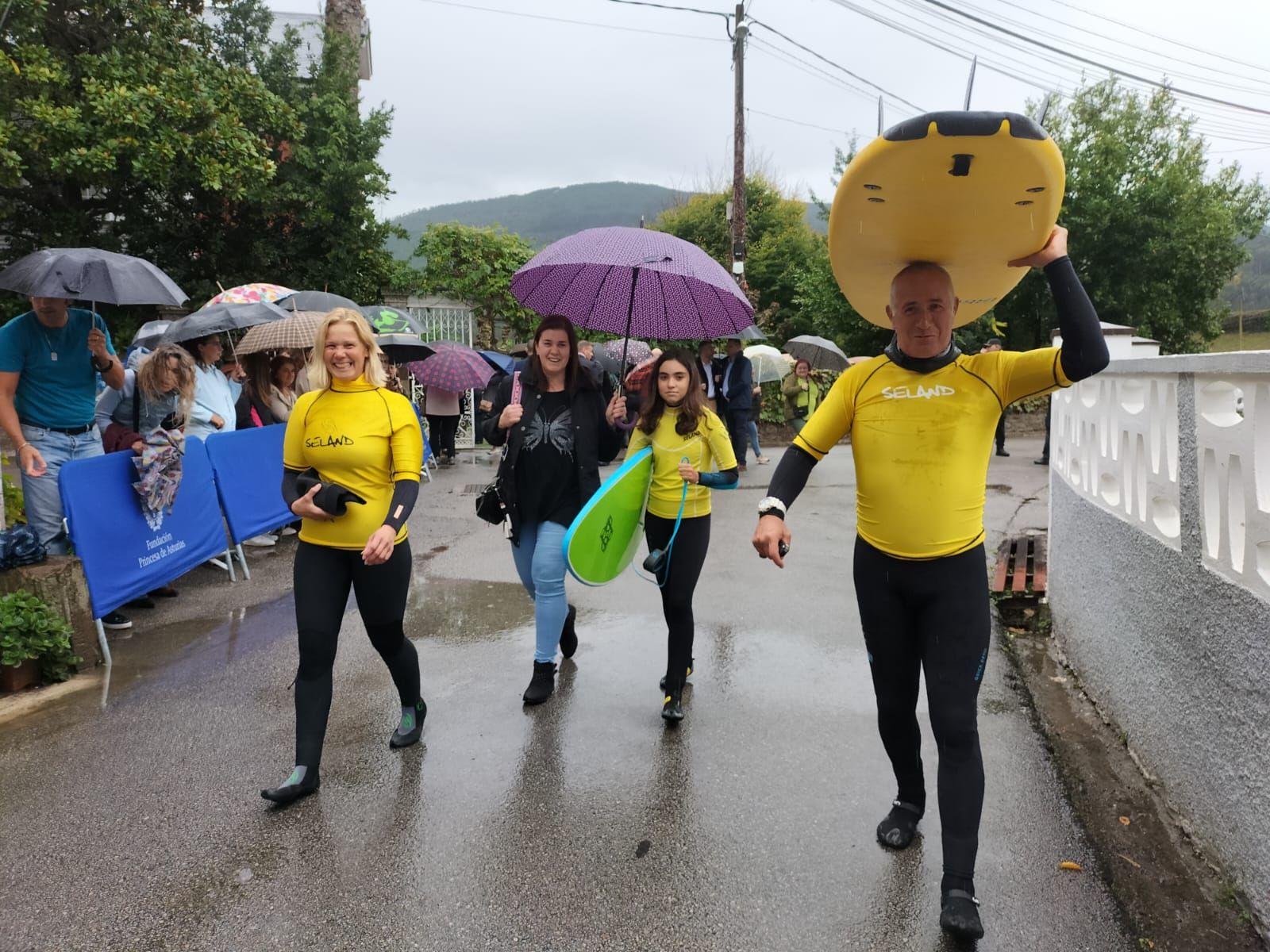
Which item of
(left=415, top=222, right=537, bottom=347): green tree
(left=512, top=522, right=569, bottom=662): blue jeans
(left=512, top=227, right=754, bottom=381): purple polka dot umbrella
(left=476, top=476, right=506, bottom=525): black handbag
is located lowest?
(left=512, top=522, right=569, bottom=662): blue jeans

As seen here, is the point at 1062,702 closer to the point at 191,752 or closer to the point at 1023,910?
the point at 1023,910

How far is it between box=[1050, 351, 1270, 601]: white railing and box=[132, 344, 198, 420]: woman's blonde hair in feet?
18.6

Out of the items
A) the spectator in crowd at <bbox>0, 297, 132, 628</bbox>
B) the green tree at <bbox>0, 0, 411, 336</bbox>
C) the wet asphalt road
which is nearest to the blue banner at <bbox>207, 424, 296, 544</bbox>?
the spectator in crowd at <bbox>0, 297, 132, 628</bbox>

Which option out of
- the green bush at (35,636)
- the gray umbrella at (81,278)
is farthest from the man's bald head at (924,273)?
the green bush at (35,636)

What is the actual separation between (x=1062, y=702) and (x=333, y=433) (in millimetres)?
3764

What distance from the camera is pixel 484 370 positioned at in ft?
41.5

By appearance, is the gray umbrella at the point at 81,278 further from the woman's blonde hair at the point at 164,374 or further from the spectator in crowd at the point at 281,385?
the spectator in crowd at the point at 281,385

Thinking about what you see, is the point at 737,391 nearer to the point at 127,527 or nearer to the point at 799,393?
the point at 799,393

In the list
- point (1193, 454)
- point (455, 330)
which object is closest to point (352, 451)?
point (1193, 454)

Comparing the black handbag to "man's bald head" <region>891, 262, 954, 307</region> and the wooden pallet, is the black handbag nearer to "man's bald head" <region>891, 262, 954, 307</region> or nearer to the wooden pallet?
"man's bald head" <region>891, 262, 954, 307</region>

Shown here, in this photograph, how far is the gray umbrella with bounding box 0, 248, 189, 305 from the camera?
4.60 meters

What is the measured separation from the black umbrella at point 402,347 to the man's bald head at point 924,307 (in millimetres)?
7791

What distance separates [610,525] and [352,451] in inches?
50.2

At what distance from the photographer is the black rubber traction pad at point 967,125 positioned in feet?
6.22
